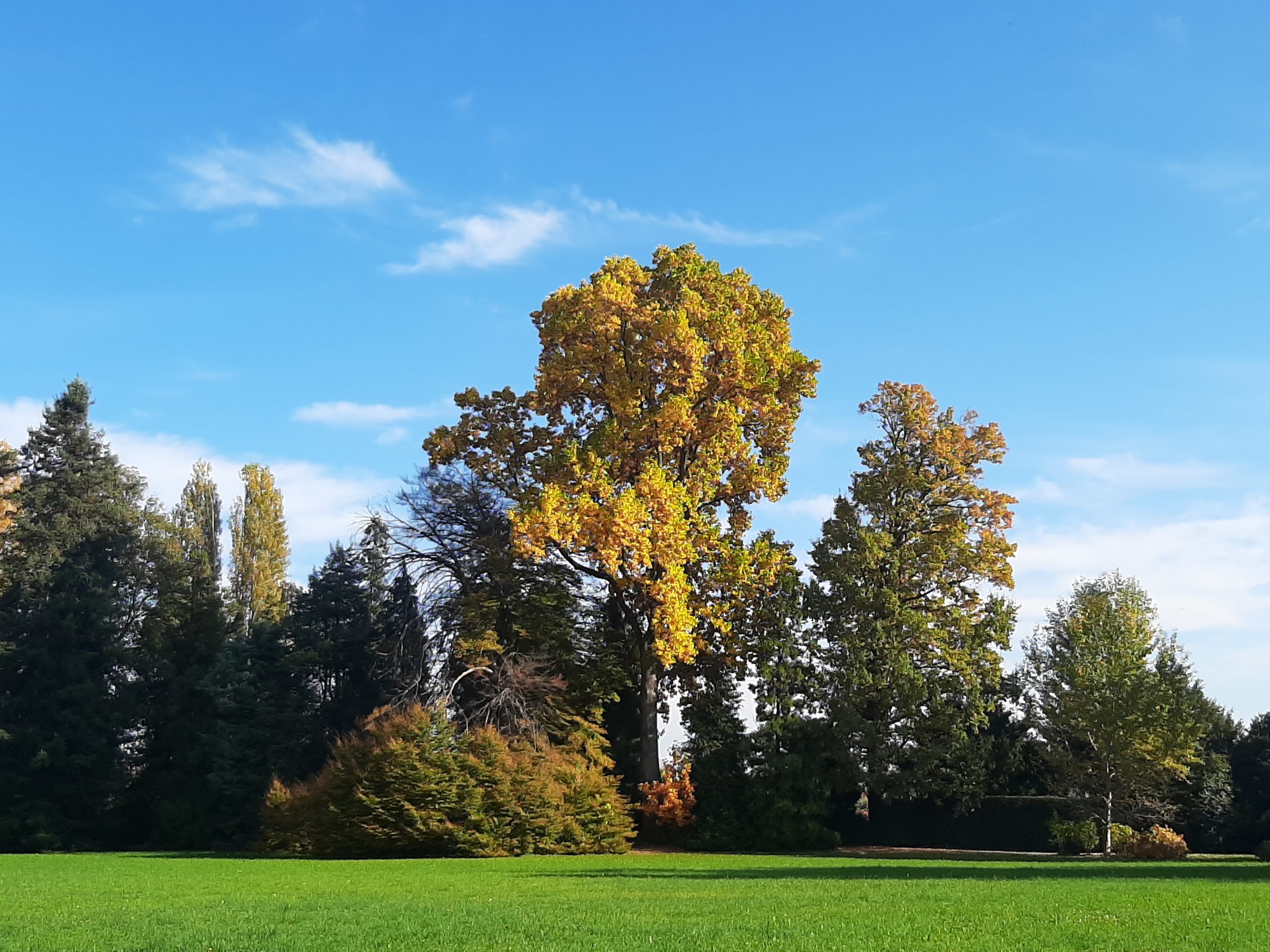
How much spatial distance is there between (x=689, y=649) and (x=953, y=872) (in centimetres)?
1151

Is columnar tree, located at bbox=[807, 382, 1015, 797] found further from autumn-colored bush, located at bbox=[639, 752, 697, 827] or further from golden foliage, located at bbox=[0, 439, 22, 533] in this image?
golden foliage, located at bbox=[0, 439, 22, 533]

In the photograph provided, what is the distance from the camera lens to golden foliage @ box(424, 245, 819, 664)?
3164 cm

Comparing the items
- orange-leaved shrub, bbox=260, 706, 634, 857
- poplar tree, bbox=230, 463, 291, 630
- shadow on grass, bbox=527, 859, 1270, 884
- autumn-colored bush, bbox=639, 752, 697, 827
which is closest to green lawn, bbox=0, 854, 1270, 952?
shadow on grass, bbox=527, 859, 1270, 884

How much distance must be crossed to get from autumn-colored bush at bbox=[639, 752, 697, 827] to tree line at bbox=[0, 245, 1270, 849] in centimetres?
9

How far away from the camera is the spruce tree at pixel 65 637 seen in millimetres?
39375

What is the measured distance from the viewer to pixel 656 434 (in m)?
34.1

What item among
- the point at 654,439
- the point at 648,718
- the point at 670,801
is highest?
the point at 654,439

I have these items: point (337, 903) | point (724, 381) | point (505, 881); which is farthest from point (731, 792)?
point (337, 903)

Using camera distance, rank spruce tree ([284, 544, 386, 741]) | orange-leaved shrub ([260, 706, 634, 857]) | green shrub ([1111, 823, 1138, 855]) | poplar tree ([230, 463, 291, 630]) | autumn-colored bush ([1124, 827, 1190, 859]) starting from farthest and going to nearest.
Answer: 1. poplar tree ([230, 463, 291, 630])
2. spruce tree ([284, 544, 386, 741])
3. green shrub ([1111, 823, 1138, 855])
4. autumn-colored bush ([1124, 827, 1190, 859])
5. orange-leaved shrub ([260, 706, 634, 857])

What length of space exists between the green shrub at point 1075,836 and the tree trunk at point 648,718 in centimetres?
1178

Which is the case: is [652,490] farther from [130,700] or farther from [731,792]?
[130,700]

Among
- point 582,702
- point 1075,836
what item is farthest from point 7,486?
point 1075,836

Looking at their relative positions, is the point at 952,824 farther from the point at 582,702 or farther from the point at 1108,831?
the point at 582,702

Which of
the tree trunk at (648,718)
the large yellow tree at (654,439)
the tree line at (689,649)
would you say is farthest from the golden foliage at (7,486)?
the tree trunk at (648,718)
